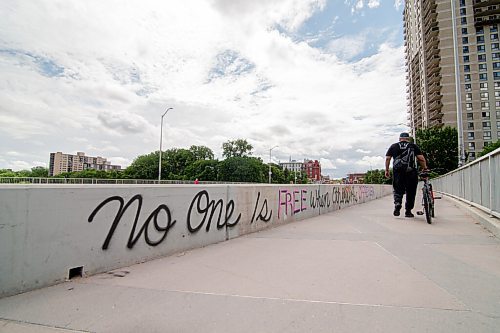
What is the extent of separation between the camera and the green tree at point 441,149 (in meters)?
54.5

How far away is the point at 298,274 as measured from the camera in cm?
359

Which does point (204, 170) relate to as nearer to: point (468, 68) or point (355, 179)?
point (468, 68)

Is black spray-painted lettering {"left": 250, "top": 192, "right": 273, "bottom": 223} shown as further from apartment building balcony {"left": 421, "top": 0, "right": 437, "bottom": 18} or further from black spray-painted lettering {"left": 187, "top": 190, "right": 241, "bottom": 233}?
apartment building balcony {"left": 421, "top": 0, "right": 437, "bottom": 18}

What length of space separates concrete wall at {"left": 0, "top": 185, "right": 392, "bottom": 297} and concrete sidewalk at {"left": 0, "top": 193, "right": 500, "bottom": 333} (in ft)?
0.65

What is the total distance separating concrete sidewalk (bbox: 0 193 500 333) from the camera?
2373mm

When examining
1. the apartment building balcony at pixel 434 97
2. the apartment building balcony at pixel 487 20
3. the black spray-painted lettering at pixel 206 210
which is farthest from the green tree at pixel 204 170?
the apartment building balcony at pixel 487 20

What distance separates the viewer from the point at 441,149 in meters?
54.8

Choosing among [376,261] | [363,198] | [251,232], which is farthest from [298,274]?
[363,198]

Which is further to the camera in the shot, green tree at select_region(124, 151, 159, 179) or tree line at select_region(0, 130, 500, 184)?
green tree at select_region(124, 151, 159, 179)

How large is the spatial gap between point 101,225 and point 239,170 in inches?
2944

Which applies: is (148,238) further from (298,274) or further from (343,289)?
(343,289)

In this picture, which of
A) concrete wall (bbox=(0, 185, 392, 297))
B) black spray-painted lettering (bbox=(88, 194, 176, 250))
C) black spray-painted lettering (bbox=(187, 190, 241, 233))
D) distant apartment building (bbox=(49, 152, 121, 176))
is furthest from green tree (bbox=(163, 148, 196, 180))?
black spray-painted lettering (bbox=(88, 194, 176, 250))

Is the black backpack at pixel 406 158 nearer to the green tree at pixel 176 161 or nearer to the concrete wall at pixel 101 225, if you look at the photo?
the concrete wall at pixel 101 225

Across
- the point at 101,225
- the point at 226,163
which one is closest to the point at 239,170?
the point at 226,163
